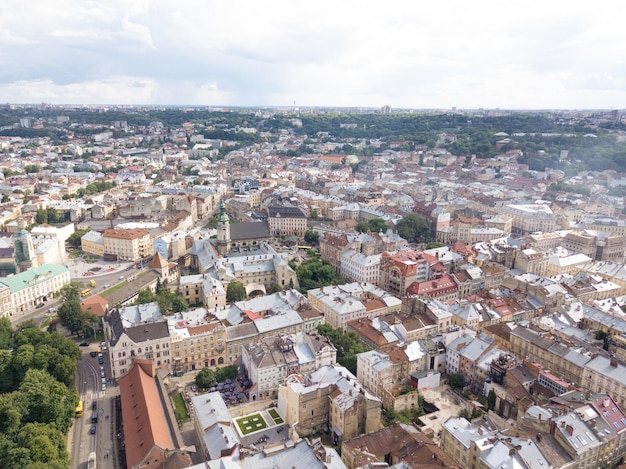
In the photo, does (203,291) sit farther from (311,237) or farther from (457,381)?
(457,381)

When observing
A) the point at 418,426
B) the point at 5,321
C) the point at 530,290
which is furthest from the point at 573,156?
the point at 5,321

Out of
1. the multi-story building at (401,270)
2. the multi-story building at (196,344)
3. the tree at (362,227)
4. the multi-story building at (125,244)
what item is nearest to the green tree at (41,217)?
the multi-story building at (125,244)

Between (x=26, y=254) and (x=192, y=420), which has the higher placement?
(x=26, y=254)

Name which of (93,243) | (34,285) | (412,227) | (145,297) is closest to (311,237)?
(412,227)

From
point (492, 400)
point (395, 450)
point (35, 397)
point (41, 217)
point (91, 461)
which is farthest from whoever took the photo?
point (41, 217)

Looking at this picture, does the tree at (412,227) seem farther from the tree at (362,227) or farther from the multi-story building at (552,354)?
the multi-story building at (552,354)

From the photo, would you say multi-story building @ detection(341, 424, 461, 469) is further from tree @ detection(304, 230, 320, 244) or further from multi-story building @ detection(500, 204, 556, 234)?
multi-story building @ detection(500, 204, 556, 234)

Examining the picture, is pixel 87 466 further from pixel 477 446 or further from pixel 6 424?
pixel 477 446
